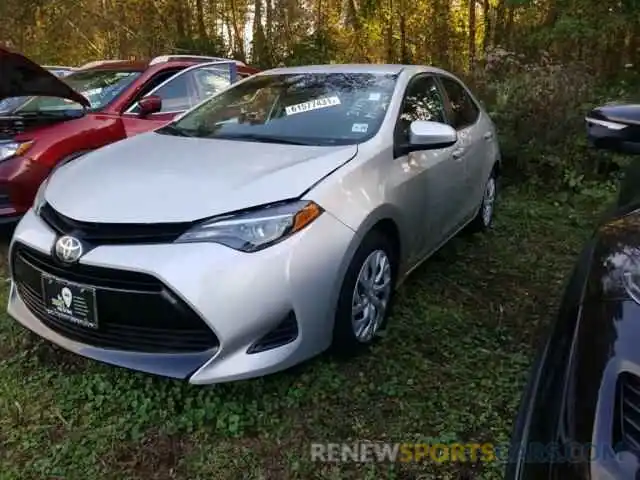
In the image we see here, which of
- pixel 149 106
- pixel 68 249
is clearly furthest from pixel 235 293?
pixel 149 106

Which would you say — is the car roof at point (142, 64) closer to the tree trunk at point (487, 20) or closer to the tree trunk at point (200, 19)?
the tree trunk at point (487, 20)

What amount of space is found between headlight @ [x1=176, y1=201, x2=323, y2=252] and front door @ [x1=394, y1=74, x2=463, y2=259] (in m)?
0.85

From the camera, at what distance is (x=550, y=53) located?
8023mm

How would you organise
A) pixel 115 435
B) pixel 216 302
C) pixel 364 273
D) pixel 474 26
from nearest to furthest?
pixel 216 302, pixel 115 435, pixel 364 273, pixel 474 26

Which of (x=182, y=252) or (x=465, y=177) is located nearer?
(x=182, y=252)

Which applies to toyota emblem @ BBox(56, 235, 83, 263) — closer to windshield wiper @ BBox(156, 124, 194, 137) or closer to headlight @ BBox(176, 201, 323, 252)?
headlight @ BBox(176, 201, 323, 252)

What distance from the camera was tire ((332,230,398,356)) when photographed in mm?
2672

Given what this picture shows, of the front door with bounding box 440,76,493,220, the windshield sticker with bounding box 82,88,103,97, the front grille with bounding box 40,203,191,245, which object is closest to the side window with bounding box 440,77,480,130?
the front door with bounding box 440,76,493,220

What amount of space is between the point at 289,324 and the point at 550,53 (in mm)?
6905

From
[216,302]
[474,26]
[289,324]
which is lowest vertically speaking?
[289,324]

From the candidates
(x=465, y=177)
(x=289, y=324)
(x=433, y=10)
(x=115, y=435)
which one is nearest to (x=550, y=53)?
(x=465, y=177)

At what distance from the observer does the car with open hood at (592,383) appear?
125cm

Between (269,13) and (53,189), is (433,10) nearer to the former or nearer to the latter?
(269,13)

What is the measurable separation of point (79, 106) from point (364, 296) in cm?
324
